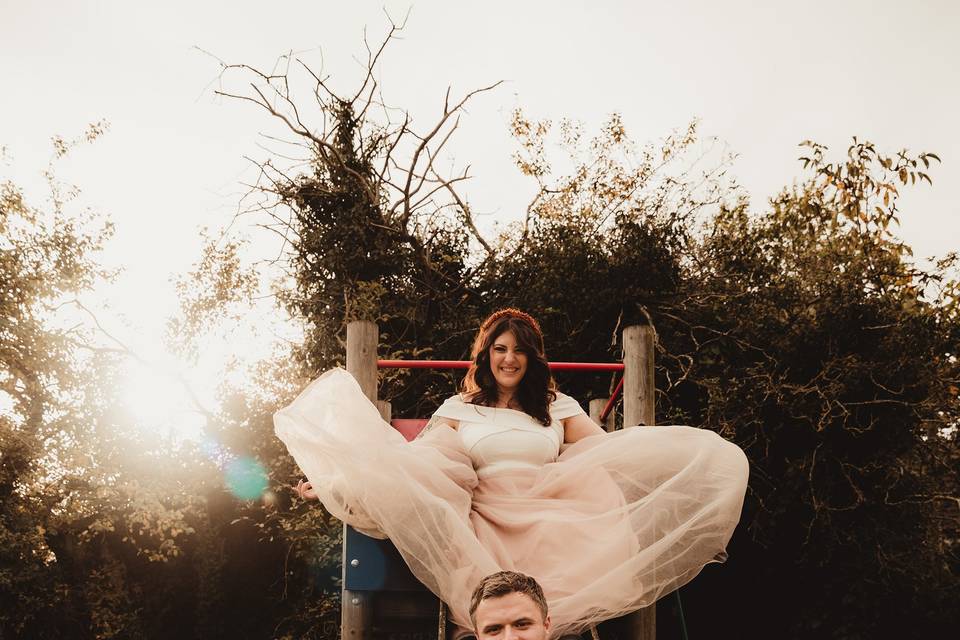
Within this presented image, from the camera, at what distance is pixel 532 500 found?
2.32m

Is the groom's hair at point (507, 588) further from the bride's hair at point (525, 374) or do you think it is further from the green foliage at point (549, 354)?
the green foliage at point (549, 354)

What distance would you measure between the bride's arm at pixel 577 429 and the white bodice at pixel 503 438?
0.05 m

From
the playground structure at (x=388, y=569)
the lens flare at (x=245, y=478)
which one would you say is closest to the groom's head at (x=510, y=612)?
the playground structure at (x=388, y=569)

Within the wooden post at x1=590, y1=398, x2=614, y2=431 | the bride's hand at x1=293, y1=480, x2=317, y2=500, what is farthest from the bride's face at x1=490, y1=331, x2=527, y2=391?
the wooden post at x1=590, y1=398, x2=614, y2=431

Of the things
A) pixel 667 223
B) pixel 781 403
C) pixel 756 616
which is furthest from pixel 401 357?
pixel 756 616

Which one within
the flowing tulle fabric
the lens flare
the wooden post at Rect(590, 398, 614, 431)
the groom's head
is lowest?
the groom's head

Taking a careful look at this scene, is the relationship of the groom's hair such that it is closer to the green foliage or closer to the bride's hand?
the bride's hand

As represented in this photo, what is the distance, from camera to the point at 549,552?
7.00 feet

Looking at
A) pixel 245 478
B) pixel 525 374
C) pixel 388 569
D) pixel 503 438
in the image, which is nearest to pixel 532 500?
pixel 503 438

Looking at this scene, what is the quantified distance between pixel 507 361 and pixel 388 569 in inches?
34.4

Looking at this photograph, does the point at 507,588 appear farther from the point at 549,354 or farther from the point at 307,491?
the point at 549,354

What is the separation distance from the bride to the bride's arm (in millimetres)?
180

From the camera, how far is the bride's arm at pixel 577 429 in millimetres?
2771

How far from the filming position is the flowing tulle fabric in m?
2.03
